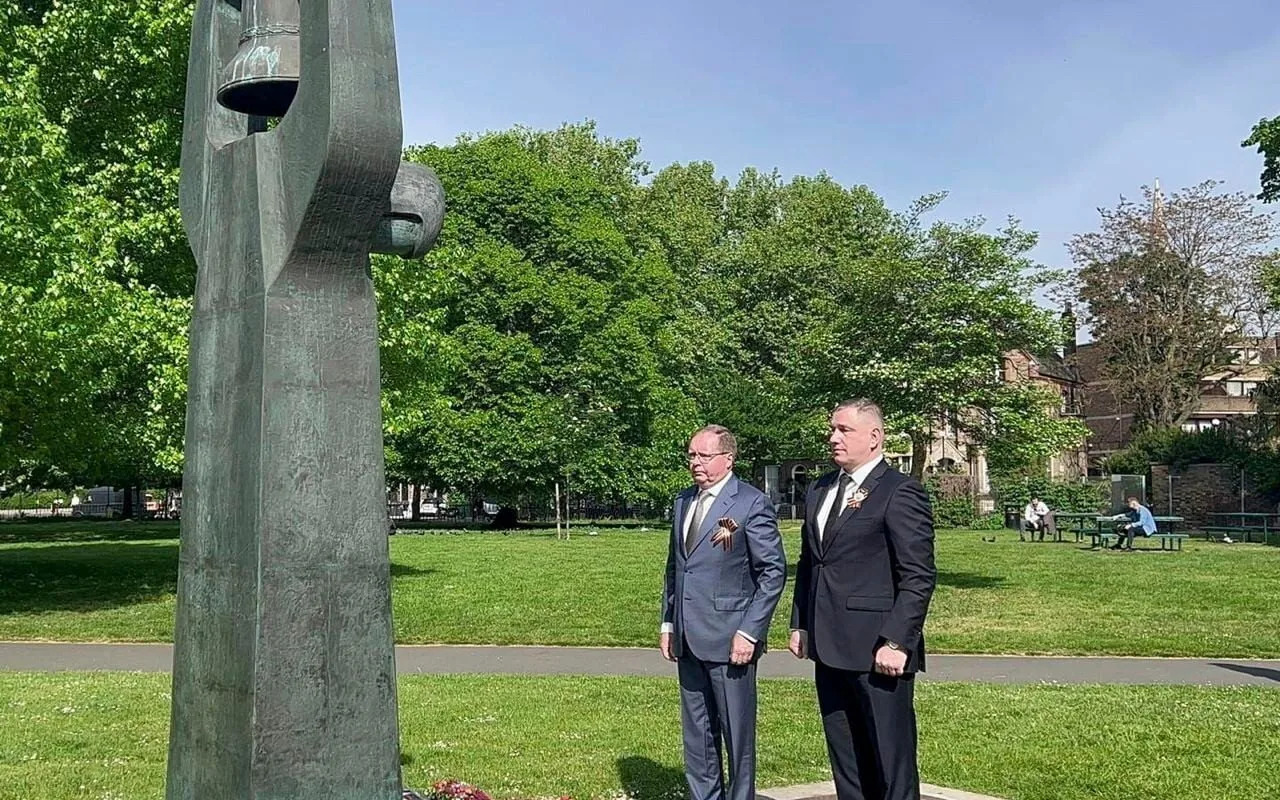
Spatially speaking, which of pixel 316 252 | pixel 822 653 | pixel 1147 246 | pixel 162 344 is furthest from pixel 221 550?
pixel 1147 246

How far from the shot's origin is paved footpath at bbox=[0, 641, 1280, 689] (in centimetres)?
1183

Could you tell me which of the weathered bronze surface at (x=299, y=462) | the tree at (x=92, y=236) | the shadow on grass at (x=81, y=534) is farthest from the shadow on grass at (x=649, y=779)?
the shadow on grass at (x=81, y=534)

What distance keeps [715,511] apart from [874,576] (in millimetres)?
1077

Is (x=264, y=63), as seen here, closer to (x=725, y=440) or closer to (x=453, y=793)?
(x=725, y=440)

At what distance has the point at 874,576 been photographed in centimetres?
542

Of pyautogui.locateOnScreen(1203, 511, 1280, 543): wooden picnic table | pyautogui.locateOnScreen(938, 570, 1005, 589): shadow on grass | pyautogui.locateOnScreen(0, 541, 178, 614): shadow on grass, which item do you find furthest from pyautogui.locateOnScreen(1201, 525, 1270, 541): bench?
pyautogui.locateOnScreen(0, 541, 178, 614): shadow on grass

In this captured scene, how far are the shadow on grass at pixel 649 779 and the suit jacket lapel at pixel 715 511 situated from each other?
1696 mm

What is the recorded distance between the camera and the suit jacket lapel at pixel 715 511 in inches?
246

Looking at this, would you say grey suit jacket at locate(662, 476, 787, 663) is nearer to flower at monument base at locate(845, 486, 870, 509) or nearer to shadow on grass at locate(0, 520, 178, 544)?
flower at monument base at locate(845, 486, 870, 509)

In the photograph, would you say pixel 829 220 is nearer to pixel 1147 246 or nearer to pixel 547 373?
pixel 1147 246

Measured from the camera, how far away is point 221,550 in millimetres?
4426

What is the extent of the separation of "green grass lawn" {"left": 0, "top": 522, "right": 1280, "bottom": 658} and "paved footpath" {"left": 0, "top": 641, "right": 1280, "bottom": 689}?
63 centimetres

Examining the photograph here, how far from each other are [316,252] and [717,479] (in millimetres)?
2612

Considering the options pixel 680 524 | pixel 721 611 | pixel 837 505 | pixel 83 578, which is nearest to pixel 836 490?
pixel 837 505
